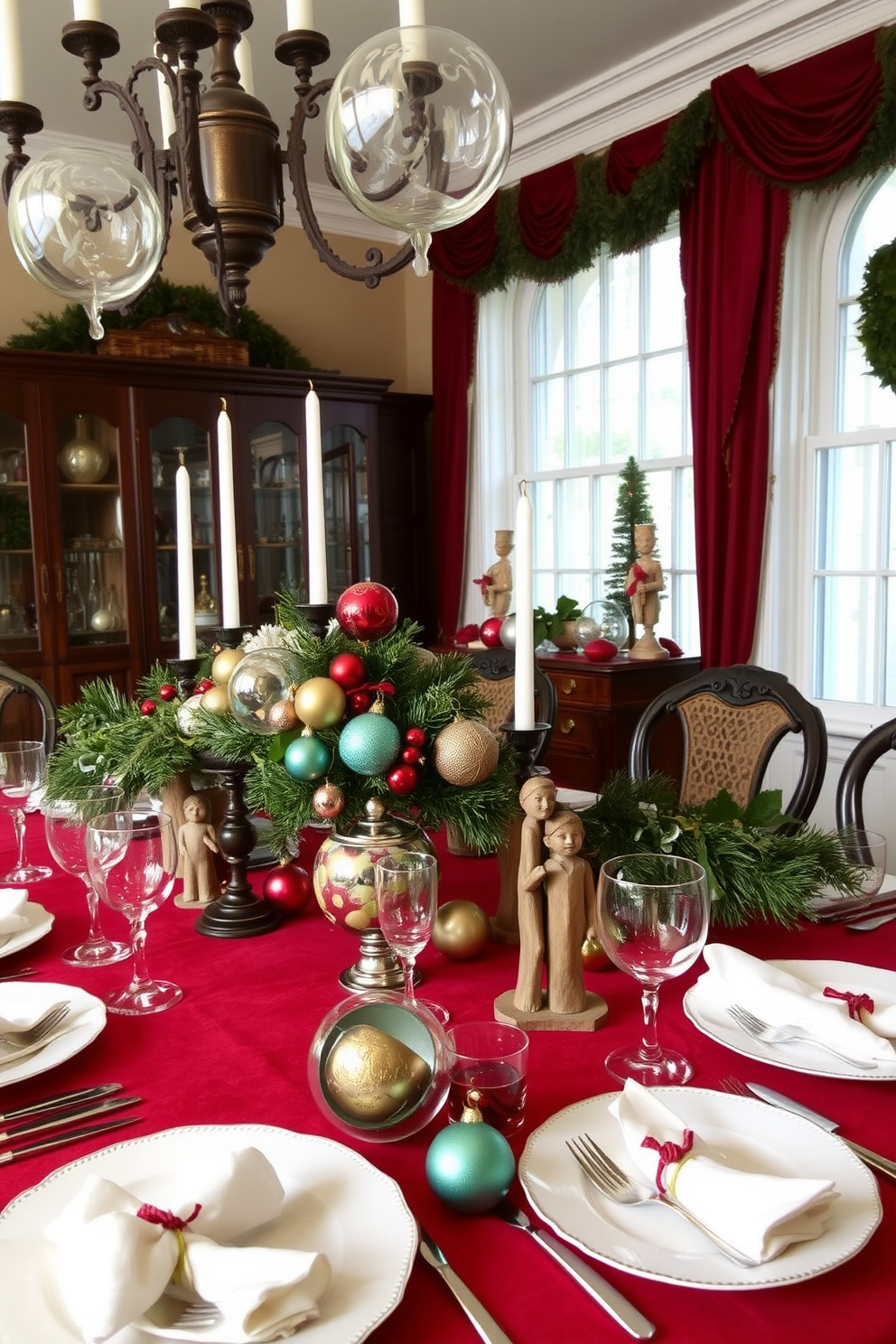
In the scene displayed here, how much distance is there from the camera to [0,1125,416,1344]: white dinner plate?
549 millimetres

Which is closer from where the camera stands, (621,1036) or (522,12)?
(621,1036)

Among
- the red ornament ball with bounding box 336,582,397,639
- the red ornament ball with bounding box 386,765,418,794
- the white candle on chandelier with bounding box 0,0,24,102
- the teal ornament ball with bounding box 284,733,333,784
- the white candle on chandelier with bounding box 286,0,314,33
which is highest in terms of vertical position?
the white candle on chandelier with bounding box 286,0,314,33

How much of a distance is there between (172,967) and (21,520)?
2.70m

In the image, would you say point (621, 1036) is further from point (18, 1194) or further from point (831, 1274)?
point (18, 1194)

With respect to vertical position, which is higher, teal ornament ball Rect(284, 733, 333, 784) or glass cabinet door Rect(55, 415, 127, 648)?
glass cabinet door Rect(55, 415, 127, 648)

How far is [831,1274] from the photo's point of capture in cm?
61

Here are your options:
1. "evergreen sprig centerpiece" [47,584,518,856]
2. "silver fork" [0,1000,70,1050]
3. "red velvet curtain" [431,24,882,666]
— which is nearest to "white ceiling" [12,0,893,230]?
"red velvet curtain" [431,24,882,666]

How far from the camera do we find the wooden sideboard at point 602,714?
3.12 metres

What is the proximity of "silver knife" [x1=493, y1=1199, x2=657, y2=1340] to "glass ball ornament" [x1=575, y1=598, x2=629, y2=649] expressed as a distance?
9.01 ft

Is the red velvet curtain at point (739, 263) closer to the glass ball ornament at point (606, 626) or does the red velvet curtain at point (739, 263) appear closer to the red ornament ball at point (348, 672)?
the glass ball ornament at point (606, 626)

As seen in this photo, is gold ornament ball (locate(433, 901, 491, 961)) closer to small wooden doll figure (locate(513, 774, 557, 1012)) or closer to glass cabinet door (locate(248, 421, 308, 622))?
small wooden doll figure (locate(513, 774, 557, 1012))

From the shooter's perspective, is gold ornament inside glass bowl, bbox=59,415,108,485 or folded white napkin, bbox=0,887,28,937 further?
gold ornament inside glass bowl, bbox=59,415,108,485

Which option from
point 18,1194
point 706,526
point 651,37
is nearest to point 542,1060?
point 18,1194

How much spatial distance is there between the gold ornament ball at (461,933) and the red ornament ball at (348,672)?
265mm
